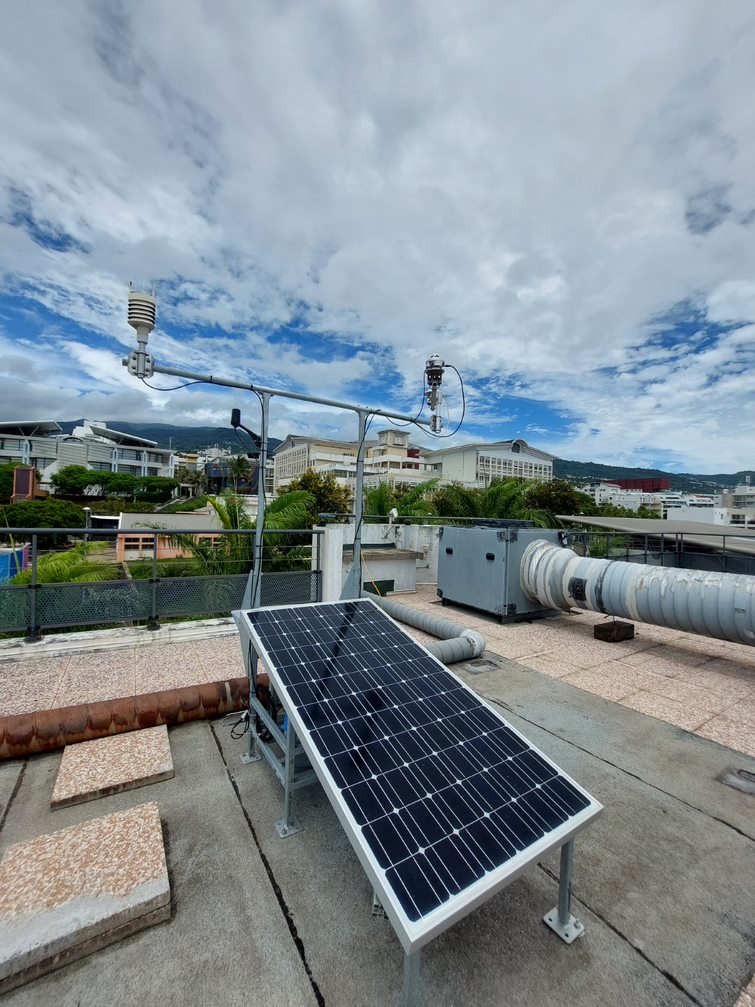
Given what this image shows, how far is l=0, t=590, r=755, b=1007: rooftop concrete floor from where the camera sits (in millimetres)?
1898

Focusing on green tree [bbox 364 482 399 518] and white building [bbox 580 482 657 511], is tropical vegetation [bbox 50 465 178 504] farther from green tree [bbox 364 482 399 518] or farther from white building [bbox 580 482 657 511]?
white building [bbox 580 482 657 511]

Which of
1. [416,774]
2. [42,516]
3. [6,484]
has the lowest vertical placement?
[416,774]

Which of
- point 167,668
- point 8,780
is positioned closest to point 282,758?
point 8,780

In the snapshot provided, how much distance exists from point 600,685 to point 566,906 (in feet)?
12.2

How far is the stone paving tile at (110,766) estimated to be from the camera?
9.86ft

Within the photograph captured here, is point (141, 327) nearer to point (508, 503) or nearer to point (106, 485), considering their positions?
point (508, 503)

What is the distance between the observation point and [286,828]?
9.00ft

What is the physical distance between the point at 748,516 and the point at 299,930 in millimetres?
78973

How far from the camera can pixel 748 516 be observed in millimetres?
61781

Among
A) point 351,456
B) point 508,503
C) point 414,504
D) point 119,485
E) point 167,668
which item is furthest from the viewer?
point 351,456

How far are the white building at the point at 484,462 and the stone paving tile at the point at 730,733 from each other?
6778 cm

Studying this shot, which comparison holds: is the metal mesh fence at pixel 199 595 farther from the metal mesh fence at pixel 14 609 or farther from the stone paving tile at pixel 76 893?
the stone paving tile at pixel 76 893

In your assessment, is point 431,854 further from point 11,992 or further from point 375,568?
point 375,568

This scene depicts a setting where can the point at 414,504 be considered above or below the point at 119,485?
below
